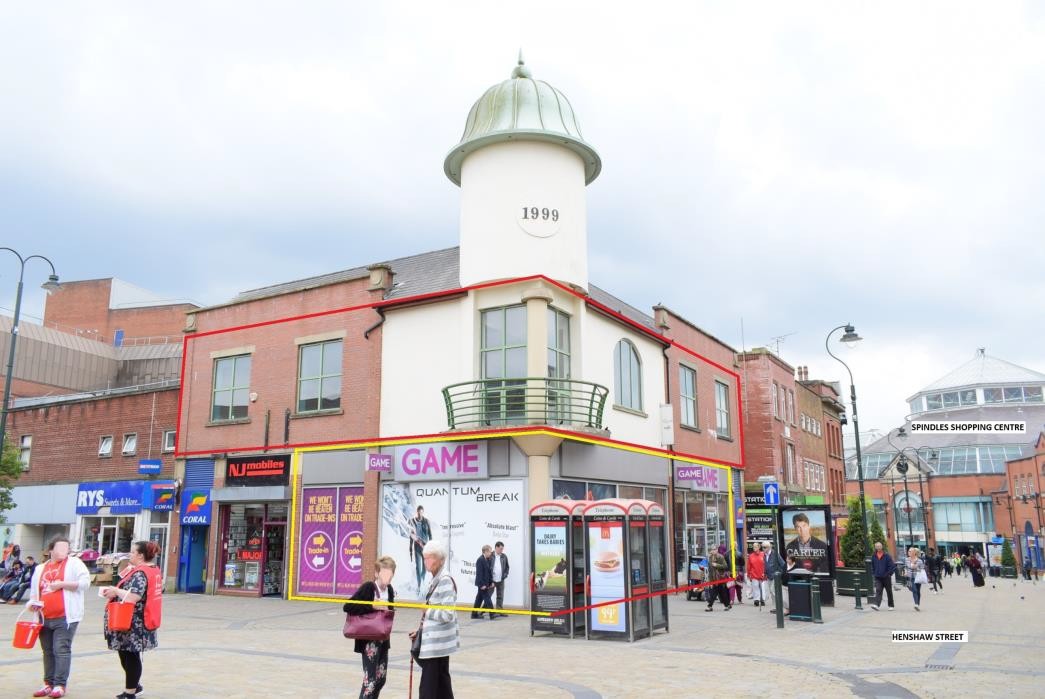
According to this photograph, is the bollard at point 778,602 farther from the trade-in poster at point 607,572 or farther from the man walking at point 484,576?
the man walking at point 484,576

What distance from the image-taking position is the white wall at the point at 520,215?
19531mm

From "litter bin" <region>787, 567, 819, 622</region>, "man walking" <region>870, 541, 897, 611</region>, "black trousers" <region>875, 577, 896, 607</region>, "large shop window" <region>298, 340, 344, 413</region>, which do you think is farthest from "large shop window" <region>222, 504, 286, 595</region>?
"black trousers" <region>875, 577, 896, 607</region>

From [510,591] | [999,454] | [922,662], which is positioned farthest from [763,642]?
[999,454]

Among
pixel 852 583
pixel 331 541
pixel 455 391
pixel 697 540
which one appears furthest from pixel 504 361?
pixel 697 540

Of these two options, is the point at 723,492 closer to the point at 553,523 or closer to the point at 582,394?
the point at 582,394

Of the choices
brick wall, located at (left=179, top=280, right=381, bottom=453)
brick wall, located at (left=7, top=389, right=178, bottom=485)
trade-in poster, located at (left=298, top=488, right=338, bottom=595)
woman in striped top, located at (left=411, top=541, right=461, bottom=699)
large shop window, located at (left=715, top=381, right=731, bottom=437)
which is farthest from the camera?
large shop window, located at (left=715, top=381, right=731, bottom=437)

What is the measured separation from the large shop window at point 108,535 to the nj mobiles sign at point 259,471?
6787 mm

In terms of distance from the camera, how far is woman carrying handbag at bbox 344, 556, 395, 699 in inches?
303

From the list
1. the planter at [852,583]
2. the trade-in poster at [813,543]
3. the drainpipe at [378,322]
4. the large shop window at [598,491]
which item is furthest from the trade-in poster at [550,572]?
the planter at [852,583]

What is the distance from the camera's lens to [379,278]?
22.6 metres

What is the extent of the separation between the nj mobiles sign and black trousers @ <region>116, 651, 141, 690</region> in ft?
48.6

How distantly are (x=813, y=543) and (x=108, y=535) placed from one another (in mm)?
23891

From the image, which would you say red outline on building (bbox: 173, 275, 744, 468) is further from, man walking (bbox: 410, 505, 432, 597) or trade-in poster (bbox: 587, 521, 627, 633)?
trade-in poster (bbox: 587, 521, 627, 633)

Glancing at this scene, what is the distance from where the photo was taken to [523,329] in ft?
64.2
